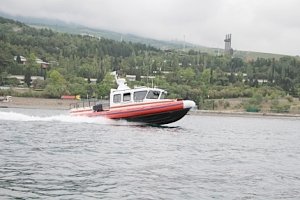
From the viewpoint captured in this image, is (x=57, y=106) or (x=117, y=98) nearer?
(x=117, y=98)

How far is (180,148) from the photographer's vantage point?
1241 inches

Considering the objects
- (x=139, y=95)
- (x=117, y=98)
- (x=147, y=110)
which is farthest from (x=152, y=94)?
(x=117, y=98)

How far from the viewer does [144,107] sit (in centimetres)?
4700

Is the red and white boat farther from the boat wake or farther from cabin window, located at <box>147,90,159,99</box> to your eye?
the boat wake

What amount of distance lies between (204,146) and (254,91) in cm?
13542

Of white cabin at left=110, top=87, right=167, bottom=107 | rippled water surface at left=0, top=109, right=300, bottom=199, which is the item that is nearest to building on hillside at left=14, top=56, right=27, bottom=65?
white cabin at left=110, top=87, right=167, bottom=107

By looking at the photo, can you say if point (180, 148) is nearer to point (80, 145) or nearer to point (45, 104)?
point (80, 145)

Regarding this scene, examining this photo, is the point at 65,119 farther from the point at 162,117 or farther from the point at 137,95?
the point at 162,117

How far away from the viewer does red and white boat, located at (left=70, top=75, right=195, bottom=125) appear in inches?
1846

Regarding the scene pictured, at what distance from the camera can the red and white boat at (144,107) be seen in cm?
4688

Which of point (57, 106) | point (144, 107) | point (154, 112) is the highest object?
point (144, 107)

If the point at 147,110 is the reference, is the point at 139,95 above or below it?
above

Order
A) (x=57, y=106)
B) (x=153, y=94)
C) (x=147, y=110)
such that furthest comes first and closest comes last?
(x=57, y=106), (x=153, y=94), (x=147, y=110)

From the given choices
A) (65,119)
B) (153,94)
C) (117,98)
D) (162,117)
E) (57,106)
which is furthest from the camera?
(57,106)
